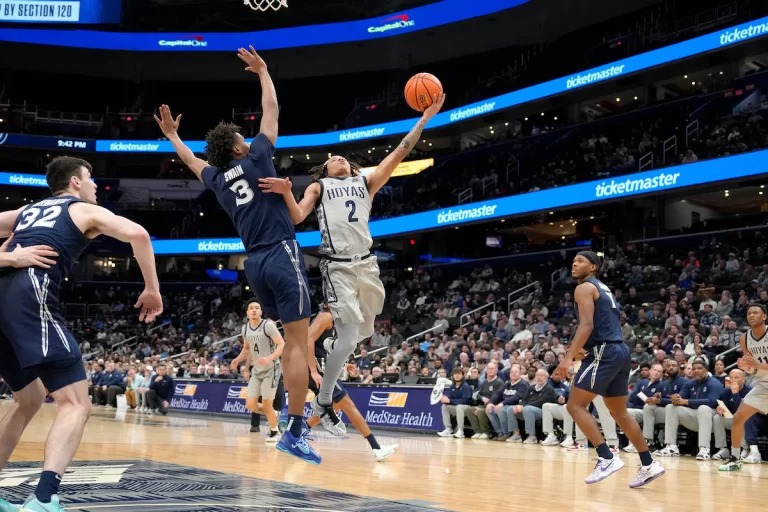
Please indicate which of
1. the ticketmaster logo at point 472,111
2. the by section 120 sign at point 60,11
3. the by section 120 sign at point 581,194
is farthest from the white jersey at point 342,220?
the by section 120 sign at point 60,11

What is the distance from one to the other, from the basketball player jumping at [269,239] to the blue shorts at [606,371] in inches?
104

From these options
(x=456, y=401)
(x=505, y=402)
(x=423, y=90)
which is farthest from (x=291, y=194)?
(x=456, y=401)

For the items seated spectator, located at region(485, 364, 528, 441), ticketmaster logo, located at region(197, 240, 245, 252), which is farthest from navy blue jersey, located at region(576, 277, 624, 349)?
ticketmaster logo, located at region(197, 240, 245, 252)

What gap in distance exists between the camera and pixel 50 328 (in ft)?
13.9

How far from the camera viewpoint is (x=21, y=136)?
1693 inches

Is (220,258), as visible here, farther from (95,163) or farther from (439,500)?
(439,500)

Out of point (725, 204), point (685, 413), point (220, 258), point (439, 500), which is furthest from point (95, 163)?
point (439, 500)

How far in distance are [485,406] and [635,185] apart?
1354cm

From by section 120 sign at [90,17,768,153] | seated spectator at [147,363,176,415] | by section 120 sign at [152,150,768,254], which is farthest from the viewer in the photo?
by section 120 sign at [90,17,768,153]

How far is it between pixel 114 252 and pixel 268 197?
40.5 metres

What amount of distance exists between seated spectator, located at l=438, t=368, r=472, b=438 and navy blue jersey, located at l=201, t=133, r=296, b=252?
30.7ft

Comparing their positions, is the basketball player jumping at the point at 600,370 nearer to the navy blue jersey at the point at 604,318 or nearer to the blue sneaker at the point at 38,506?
the navy blue jersey at the point at 604,318

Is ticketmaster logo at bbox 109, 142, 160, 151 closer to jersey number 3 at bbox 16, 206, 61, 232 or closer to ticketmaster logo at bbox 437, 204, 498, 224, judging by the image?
ticketmaster logo at bbox 437, 204, 498, 224

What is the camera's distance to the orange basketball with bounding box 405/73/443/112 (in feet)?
25.2
